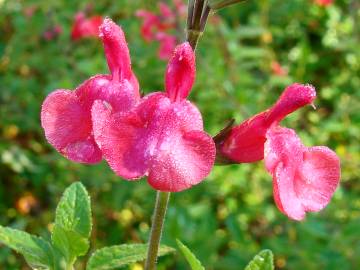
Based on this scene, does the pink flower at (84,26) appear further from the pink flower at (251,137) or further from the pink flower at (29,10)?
the pink flower at (251,137)

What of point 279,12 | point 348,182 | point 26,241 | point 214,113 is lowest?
point 348,182

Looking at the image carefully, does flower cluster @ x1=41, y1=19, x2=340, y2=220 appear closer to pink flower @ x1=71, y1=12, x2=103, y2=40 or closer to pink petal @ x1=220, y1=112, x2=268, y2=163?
pink petal @ x1=220, y1=112, x2=268, y2=163

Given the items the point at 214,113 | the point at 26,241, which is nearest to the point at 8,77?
the point at 214,113

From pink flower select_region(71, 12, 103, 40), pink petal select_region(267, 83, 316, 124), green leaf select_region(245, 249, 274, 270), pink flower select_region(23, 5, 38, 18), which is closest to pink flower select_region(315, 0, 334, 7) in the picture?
pink flower select_region(71, 12, 103, 40)

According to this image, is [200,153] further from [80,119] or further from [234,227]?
[234,227]

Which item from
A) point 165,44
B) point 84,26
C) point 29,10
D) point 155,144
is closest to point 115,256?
point 155,144
